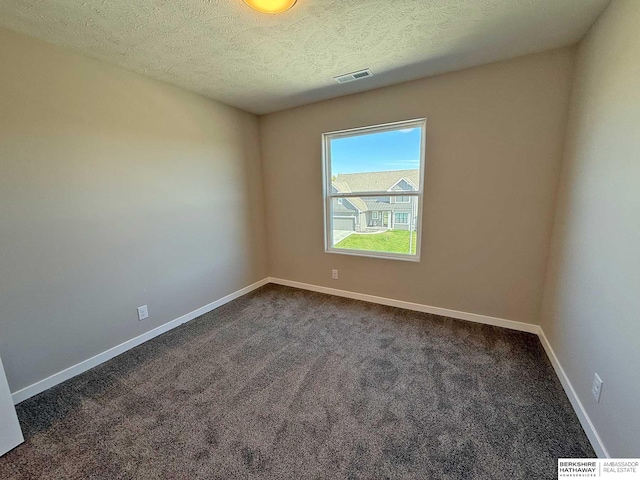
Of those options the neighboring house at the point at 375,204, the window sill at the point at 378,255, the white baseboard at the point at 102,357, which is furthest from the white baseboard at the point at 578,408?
the white baseboard at the point at 102,357

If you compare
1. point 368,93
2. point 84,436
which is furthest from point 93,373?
point 368,93

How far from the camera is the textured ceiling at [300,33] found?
1505 mm

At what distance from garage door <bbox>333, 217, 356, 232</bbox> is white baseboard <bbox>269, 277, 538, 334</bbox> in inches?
32.7

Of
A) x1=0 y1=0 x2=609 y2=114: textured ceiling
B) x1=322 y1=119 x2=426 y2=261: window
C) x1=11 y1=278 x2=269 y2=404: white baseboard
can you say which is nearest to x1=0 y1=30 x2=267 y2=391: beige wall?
x1=11 y1=278 x2=269 y2=404: white baseboard

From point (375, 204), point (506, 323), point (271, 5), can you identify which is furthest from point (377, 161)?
point (506, 323)

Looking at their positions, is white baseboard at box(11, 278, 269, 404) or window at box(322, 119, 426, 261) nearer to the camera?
white baseboard at box(11, 278, 269, 404)

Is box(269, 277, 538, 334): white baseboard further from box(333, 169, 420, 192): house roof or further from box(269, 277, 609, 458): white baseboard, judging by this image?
box(333, 169, 420, 192): house roof

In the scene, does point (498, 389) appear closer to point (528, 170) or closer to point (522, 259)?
point (522, 259)

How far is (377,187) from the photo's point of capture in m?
2.98

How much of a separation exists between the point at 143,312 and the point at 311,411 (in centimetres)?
186

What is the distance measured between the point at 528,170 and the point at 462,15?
1.36m

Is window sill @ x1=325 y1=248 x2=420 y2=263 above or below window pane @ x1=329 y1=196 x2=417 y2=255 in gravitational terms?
below

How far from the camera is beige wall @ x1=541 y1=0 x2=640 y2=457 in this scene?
46.8 inches

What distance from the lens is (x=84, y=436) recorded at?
1.48 m
